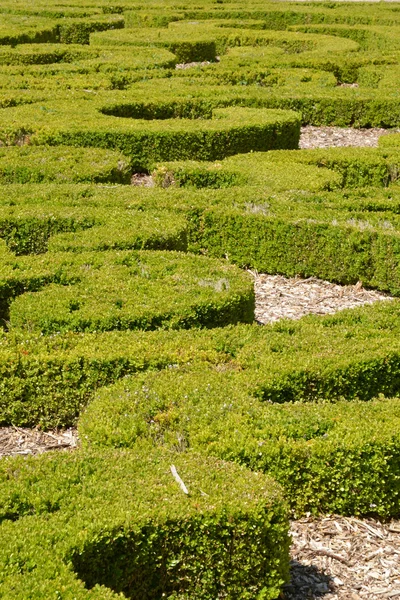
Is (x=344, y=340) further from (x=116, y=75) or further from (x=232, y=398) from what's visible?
(x=116, y=75)

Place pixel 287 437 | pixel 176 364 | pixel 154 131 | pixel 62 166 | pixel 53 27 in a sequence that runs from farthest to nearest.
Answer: pixel 53 27 < pixel 154 131 < pixel 62 166 < pixel 176 364 < pixel 287 437

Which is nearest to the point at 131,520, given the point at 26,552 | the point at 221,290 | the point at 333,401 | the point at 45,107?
the point at 26,552

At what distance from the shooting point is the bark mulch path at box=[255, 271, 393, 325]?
1276cm

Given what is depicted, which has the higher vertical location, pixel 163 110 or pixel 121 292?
pixel 163 110

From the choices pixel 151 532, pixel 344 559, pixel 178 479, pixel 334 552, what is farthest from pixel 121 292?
pixel 151 532

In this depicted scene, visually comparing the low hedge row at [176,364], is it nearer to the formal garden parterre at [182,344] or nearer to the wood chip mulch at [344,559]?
the formal garden parterre at [182,344]

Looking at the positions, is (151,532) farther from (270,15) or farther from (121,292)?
(270,15)

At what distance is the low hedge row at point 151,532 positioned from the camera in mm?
6418

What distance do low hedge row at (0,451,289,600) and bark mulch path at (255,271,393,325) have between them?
5663mm

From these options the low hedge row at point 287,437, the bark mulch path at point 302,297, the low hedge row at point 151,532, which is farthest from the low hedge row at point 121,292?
the low hedge row at point 151,532

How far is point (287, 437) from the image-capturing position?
8.08 metres

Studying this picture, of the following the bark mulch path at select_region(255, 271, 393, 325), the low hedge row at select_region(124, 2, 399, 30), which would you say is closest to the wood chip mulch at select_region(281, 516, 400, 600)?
the bark mulch path at select_region(255, 271, 393, 325)

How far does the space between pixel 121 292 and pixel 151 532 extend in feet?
16.1

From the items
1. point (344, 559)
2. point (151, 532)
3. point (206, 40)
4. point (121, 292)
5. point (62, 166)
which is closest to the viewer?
point (151, 532)
